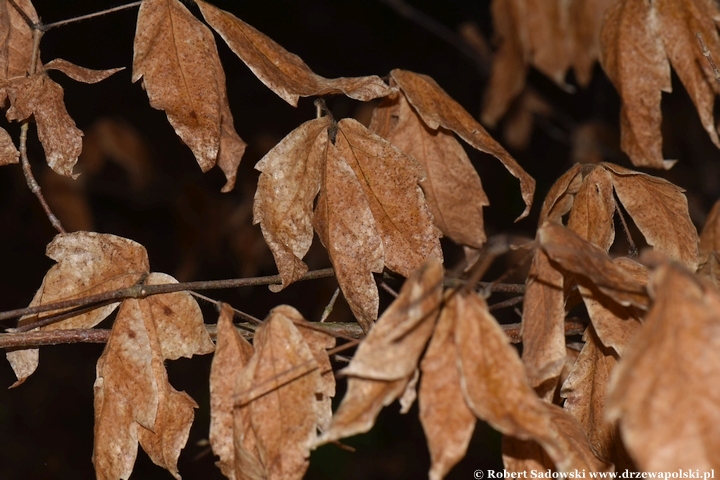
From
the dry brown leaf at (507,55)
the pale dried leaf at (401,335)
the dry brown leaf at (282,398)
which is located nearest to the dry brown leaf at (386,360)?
the pale dried leaf at (401,335)

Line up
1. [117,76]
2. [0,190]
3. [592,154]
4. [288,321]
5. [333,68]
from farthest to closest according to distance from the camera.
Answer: [333,68] → [117,76] → [0,190] → [592,154] → [288,321]

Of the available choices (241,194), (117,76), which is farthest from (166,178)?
(117,76)

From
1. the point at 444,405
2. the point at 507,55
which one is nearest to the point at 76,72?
the point at 444,405

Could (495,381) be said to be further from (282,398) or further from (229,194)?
(229,194)

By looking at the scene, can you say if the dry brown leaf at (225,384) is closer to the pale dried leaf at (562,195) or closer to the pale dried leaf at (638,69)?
the pale dried leaf at (562,195)

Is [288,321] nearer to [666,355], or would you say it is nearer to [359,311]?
[359,311]

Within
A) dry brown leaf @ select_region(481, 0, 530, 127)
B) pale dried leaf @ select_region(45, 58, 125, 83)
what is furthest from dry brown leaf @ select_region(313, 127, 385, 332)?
dry brown leaf @ select_region(481, 0, 530, 127)

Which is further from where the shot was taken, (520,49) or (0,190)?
(0,190)
